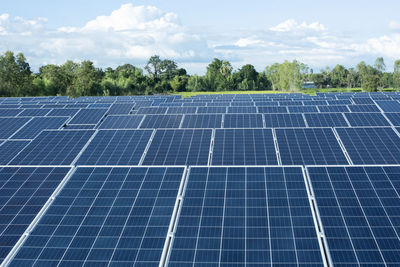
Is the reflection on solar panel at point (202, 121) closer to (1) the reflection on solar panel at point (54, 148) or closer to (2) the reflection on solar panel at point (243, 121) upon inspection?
(2) the reflection on solar panel at point (243, 121)

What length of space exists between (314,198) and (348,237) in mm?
1789

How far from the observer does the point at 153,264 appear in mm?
9531

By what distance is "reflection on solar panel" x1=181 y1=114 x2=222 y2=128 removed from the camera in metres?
24.8

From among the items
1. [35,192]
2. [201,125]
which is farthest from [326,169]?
[201,125]

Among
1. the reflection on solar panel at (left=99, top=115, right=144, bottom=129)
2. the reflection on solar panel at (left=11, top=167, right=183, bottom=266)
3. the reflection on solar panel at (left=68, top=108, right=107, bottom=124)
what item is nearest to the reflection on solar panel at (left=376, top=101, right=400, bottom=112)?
the reflection on solar panel at (left=99, top=115, right=144, bottom=129)

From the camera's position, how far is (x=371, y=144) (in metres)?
18.8

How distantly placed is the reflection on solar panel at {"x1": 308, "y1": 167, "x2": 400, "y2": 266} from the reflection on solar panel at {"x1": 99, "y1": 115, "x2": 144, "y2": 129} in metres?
16.2

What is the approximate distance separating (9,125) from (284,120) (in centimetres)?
2293

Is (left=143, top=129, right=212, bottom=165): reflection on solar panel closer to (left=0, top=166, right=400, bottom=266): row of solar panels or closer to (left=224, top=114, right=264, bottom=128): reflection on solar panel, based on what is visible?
(left=0, top=166, right=400, bottom=266): row of solar panels

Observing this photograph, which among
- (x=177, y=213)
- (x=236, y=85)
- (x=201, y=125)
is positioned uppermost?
(x=177, y=213)

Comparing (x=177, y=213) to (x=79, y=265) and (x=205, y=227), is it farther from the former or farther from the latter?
(x=79, y=265)

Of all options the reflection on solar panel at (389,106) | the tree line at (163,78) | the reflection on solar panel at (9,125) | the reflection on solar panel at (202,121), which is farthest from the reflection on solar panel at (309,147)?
the tree line at (163,78)

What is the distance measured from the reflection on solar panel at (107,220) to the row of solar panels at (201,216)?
0.03 metres


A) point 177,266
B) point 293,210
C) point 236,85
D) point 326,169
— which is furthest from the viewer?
point 236,85
